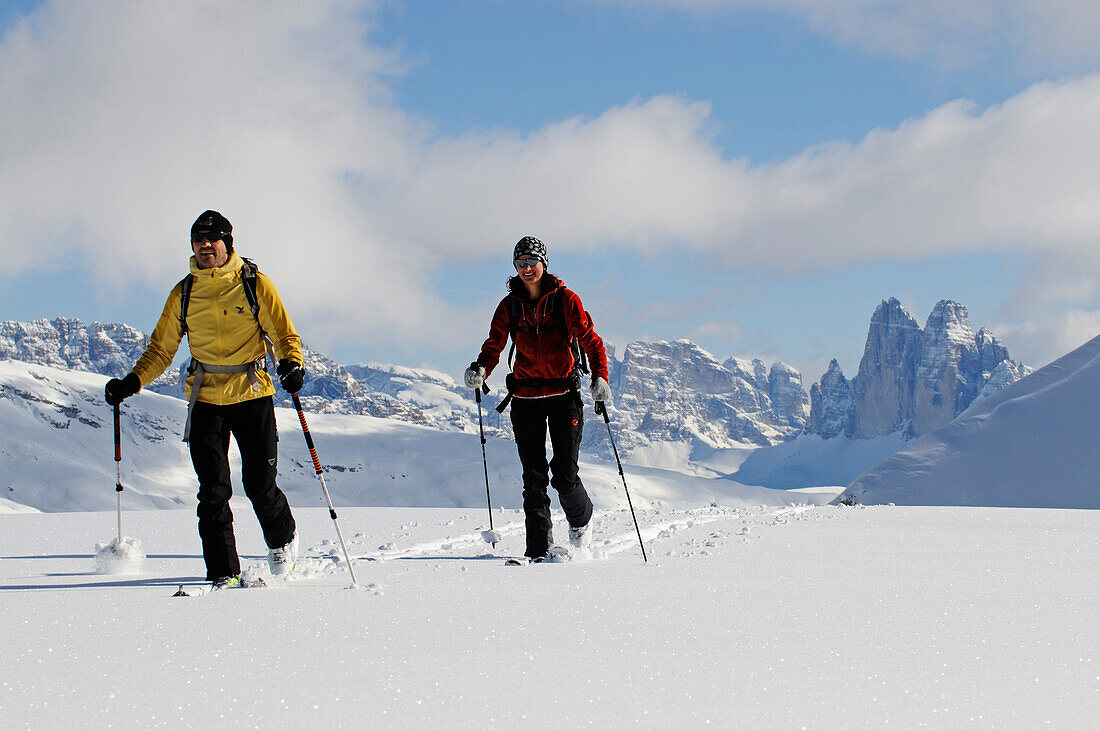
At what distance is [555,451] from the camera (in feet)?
23.3

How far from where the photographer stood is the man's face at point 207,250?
549 centimetres

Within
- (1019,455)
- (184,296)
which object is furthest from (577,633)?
(1019,455)

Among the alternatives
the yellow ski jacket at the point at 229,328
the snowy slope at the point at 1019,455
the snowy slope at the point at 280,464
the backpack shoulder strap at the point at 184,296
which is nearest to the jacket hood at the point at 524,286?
the yellow ski jacket at the point at 229,328

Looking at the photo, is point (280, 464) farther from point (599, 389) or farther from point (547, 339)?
point (599, 389)

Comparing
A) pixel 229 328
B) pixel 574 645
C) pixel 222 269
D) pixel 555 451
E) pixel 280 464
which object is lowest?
pixel 574 645

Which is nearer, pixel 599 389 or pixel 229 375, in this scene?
pixel 229 375

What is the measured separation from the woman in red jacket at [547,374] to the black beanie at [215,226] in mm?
2333

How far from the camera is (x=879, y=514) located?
1119 cm

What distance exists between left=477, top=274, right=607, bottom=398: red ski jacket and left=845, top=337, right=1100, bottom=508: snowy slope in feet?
312

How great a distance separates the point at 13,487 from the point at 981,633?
158795 millimetres

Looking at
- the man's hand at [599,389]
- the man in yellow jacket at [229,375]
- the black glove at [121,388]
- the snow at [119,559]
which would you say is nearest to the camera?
the man in yellow jacket at [229,375]

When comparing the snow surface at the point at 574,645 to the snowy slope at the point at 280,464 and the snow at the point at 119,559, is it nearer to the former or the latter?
the snow at the point at 119,559

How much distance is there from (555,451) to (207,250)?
3222 millimetres

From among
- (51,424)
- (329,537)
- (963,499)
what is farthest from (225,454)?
(51,424)
